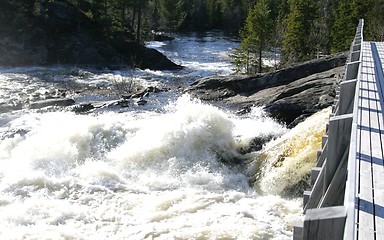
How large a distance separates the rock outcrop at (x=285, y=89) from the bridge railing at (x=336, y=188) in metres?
10.5

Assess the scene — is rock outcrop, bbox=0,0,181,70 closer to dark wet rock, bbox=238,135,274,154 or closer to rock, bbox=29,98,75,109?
rock, bbox=29,98,75,109

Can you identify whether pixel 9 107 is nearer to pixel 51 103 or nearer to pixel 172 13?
pixel 51 103

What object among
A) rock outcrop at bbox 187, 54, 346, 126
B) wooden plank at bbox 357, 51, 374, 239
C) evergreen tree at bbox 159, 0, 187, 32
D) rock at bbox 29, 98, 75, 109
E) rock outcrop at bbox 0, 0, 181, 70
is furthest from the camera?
evergreen tree at bbox 159, 0, 187, 32

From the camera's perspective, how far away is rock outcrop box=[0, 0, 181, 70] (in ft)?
127

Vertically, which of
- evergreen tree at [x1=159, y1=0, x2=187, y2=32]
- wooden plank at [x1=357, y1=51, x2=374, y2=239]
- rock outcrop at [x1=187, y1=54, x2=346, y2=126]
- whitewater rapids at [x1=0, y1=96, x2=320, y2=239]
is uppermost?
evergreen tree at [x1=159, y1=0, x2=187, y2=32]

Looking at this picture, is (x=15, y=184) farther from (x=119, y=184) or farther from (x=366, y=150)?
(x=366, y=150)

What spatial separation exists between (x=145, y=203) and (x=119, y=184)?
1657 millimetres

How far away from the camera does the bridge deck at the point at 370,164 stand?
142 inches

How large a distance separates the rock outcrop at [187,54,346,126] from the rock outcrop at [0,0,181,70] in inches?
621

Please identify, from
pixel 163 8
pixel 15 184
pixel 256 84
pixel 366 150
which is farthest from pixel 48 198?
pixel 163 8

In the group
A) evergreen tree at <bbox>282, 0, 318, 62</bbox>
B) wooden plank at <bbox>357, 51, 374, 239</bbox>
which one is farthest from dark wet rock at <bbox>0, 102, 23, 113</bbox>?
evergreen tree at <bbox>282, 0, 318, 62</bbox>

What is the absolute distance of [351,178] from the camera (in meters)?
3.63

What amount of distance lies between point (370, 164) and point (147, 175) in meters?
9.15

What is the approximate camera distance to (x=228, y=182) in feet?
41.5
